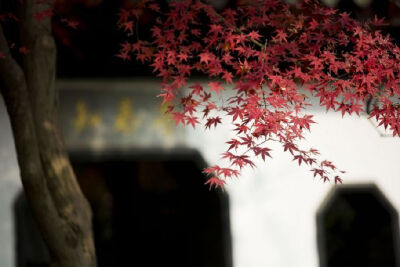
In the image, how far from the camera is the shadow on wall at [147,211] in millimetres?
9445

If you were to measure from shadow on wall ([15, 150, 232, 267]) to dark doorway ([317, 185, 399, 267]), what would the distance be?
2100mm

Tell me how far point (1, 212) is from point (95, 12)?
2.35 m

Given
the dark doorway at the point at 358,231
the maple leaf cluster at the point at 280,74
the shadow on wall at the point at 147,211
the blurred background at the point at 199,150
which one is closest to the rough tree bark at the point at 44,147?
the maple leaf cluster at the point at 280,74

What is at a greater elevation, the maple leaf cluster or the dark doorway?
the maple leaf cluster

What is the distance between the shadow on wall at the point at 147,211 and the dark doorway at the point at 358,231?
210 cm

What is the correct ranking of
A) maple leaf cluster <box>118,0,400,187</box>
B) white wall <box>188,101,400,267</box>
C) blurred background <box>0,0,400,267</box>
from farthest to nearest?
white wall <box>188,101,400,267</box> → blurred background <box>0,0,400,267</box> → maple leaf cluster <box>118,0,400,187</box>

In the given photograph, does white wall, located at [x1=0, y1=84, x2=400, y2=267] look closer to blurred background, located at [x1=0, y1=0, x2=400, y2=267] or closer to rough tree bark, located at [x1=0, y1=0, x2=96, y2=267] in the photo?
blurred background, located at [x1=0, y1=0, x2=400, y2=267]

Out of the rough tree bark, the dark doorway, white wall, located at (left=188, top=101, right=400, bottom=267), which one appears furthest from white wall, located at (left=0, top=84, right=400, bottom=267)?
the rough tree bark

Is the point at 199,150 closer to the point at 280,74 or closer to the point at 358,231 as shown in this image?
the point at 280,74

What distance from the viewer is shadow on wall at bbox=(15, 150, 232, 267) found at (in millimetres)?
9445

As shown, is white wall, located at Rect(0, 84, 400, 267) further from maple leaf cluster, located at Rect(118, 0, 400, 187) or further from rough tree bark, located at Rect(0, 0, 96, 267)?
rough tree bark, located at Rect(0, 0, 96, 267)

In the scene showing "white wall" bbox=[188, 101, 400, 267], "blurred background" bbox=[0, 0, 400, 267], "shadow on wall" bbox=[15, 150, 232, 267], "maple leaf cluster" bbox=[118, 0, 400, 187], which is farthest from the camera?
"shadow on wall" bbox=[15, 150, 232, 267]

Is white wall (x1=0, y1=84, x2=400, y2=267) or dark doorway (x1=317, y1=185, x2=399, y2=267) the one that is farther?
dark doorway (x1=317, y1=185, x2=399, y2=267)

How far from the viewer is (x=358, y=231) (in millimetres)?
10305
